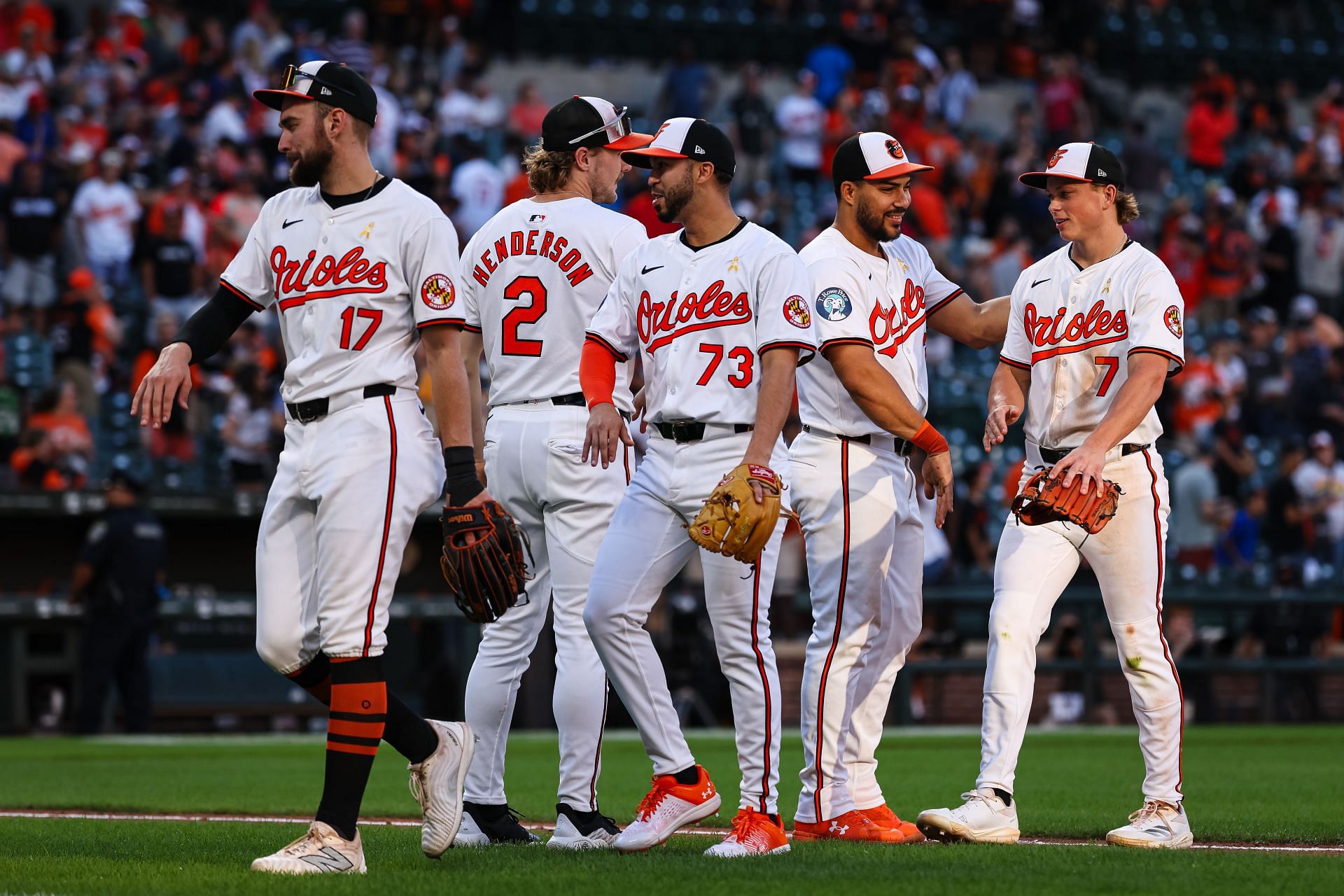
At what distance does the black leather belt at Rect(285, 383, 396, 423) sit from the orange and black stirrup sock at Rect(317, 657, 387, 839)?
0.71 meters

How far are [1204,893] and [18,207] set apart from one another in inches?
539

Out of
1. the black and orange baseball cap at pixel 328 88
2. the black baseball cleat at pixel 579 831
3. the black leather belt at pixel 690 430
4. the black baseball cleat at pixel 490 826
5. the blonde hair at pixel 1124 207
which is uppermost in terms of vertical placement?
the black and orange baseball cap at pixel 328 88

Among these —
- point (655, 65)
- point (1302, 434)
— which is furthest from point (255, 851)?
point (655, 65)

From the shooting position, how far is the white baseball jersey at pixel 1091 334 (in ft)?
20.4

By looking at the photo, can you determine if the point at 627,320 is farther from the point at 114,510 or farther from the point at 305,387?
the point at 114,510

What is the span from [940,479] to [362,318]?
2.05m

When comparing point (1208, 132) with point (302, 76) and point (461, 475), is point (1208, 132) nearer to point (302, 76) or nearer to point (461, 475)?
point (302, 76)

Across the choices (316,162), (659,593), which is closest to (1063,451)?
(659,593)

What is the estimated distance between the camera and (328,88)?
18.0 feet

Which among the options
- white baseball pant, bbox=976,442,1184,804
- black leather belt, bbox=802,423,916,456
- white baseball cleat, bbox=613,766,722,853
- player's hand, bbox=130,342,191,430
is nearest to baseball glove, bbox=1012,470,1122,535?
white baseball pant, bbox=976,442,1184,804

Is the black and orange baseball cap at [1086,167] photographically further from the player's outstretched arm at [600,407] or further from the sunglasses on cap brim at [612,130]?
the player's outstretched arm at [600,407]

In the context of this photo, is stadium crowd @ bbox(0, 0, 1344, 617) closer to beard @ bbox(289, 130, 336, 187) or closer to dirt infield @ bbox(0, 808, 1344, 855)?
dirt infield @ bbox(0, 808, 1344, 855)

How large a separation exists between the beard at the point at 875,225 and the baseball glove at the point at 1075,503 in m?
1.02

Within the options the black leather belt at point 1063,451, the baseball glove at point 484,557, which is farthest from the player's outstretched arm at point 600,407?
the black leather belt at point 1063,451
